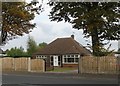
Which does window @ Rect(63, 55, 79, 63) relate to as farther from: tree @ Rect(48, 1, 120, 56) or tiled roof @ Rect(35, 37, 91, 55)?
tree @ Rect(48, 1, 120, 56)

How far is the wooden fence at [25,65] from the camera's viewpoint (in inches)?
1624

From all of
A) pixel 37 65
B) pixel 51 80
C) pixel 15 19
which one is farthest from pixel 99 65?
pixel 15 19

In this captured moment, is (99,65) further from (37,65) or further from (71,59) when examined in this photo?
(71,59)

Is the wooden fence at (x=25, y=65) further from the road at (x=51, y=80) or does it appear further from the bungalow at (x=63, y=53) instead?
the road at (x=51, y=80)

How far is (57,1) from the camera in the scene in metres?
34.8

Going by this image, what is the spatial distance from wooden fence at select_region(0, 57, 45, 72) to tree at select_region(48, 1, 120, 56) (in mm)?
8978

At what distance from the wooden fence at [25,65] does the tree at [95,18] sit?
8978 mm

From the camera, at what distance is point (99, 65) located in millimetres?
33438

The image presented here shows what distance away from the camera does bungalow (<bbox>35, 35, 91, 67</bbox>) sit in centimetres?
5750

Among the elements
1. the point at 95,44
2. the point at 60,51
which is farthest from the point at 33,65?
the point at 60,51

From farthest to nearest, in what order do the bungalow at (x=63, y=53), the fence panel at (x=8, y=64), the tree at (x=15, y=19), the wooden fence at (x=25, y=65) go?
the bungalow at (x=63, y=53), the tree at (x=15, y=19), the fence panel at (x=8, y=64), the wooden fence at (x=25, y=65)

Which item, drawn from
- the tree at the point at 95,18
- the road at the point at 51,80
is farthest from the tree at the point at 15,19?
the road at the point at 51,80

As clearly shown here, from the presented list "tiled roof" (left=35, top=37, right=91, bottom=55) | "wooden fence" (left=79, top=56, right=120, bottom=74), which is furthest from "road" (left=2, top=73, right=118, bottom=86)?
"tiled roof" (left=35, top=37, right=91, bottom=55)

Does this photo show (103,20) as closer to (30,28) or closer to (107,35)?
(107,35)
